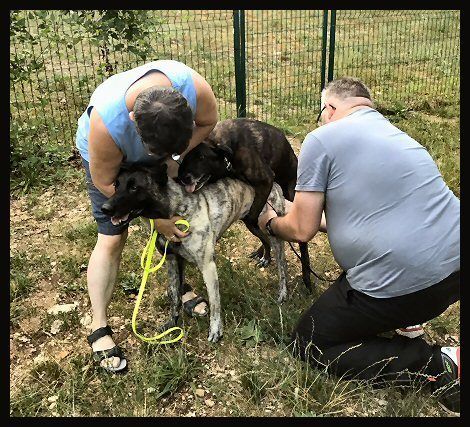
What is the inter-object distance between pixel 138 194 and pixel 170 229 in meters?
0.36

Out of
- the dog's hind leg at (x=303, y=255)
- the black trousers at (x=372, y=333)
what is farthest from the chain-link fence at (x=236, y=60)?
the black trousers at (x=372, y=333)

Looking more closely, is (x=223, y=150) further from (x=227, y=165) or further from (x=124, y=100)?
(x=124, y=100)

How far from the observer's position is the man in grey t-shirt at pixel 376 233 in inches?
120

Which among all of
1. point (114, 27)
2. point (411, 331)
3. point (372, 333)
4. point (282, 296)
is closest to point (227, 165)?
point (282, 296)

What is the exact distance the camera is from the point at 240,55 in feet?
22.8

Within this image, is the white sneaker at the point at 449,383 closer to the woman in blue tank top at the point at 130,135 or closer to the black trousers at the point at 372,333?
the black trousers at the point at 372,333

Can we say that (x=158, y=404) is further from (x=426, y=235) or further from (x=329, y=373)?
(x=426, y=235)

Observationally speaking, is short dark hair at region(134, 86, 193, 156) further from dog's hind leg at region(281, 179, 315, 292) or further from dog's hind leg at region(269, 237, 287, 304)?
dog's hind leg at region(281, 179, 315, 292)

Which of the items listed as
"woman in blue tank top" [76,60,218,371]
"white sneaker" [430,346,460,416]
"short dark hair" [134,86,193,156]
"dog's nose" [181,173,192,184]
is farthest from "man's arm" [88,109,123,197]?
"white sneaker" [430,346,460,416]

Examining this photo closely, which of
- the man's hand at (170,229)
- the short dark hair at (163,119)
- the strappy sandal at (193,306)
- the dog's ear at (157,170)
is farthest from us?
the strappy sandal at (193,306)

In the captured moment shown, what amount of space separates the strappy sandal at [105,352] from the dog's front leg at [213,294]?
0.64m

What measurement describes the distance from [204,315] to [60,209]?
246 centimetres

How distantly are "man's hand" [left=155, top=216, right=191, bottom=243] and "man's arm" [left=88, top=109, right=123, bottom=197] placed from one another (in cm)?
40

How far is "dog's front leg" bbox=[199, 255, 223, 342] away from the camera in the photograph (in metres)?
3.65
